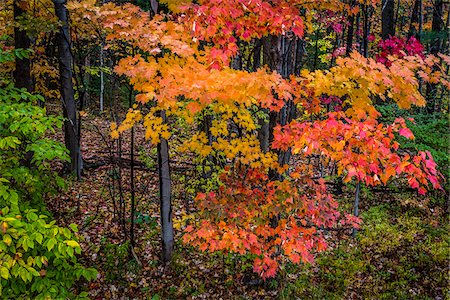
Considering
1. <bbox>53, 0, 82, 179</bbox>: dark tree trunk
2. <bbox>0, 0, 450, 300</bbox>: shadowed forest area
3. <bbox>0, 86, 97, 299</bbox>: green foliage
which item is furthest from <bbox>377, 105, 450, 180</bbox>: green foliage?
<bbox>53, 0, 82, 179</bbox>: dark tree trunk

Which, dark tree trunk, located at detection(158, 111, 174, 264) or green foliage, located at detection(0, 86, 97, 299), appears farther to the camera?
dark tree trunk, located at detection(158, 111, 174, 264)

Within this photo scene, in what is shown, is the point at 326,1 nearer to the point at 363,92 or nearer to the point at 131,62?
the point at 363,92

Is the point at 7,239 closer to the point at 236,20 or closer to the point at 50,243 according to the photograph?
the point at 50,243

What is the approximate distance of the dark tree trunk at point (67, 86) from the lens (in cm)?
852

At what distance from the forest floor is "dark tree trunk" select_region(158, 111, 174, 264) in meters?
0.31

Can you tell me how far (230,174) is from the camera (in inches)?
251

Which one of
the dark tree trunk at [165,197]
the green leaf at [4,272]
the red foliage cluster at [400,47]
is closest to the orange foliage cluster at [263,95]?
the dark tree trunk at [165,197]

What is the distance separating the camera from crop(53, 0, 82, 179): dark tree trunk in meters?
8.52

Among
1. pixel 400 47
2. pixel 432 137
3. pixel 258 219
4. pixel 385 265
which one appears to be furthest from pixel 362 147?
pixel 432 137

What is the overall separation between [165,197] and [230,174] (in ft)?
4.97

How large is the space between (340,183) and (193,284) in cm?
620

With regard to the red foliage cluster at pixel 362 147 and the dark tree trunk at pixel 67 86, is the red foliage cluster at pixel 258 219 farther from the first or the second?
the dark tree trunk at pixel 67 86

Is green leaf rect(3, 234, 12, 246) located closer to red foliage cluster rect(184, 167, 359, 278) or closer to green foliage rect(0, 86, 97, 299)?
green foliage rect(0, 86, 97, 299)

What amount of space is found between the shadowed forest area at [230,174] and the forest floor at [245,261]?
0.11ft
